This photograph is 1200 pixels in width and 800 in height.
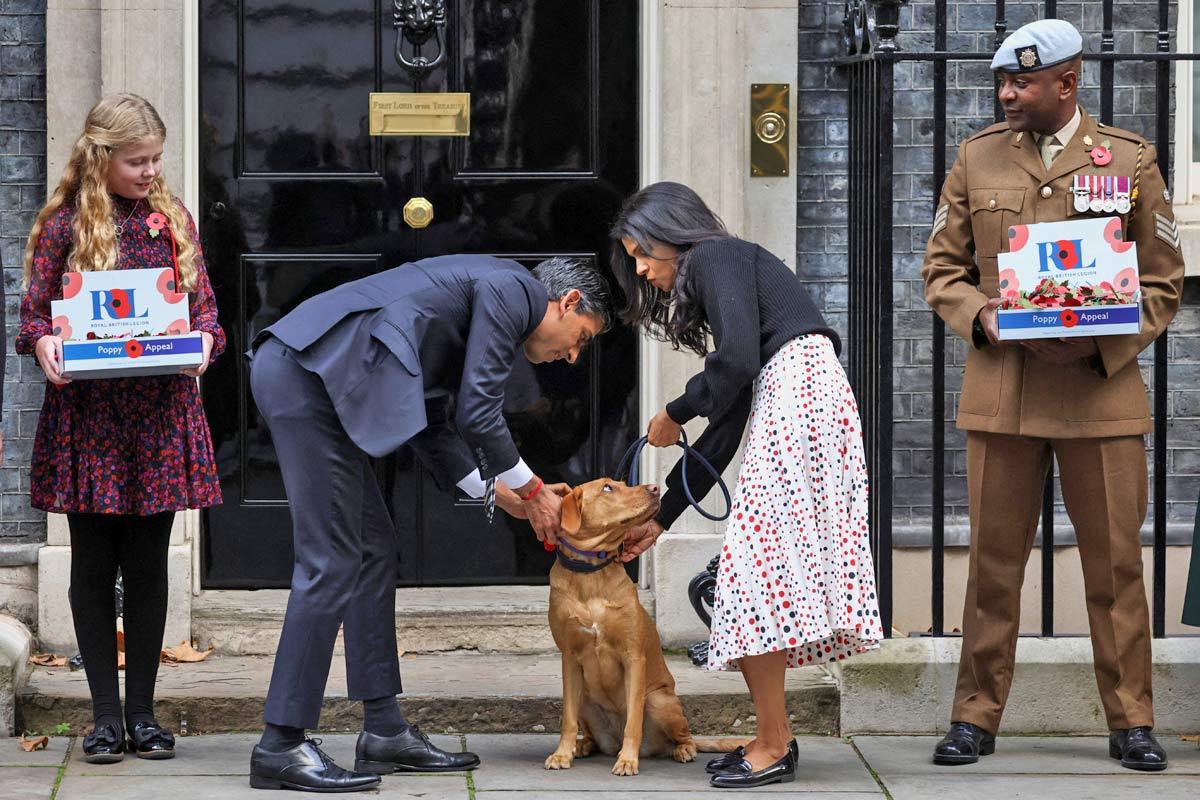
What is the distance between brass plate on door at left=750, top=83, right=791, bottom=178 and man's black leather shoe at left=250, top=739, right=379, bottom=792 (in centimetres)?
265

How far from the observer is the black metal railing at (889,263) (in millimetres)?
5562

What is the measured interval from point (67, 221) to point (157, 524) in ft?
3.01

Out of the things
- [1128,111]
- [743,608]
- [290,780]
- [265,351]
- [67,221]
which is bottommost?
[290,780]

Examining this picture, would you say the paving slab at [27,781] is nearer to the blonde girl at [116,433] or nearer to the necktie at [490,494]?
Answer: the blonde girl at [116,433]

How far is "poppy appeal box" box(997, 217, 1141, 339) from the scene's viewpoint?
4.91m

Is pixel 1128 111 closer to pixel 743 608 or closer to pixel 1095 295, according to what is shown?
pixel 1095 295

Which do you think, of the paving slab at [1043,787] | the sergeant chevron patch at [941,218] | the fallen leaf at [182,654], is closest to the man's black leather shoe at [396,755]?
the fallen leaf at [182,654]

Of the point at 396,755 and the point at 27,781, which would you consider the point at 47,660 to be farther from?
the point at 396,755

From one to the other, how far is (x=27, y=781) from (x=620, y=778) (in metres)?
1.69

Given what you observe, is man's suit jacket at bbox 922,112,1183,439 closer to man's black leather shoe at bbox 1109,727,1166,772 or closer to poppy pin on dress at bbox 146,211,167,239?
man's black leather shoe at bbox 1109,727,1166,772

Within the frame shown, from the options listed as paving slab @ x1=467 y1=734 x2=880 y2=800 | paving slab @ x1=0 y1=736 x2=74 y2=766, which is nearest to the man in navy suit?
paving slab @ x1=467 y1=734 x2=880 y2=800

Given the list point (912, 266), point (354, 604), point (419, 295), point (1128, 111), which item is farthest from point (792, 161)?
point (354, 604)

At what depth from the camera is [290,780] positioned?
4.77 m

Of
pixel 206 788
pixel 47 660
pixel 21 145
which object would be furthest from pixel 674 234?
pixel 47 660
